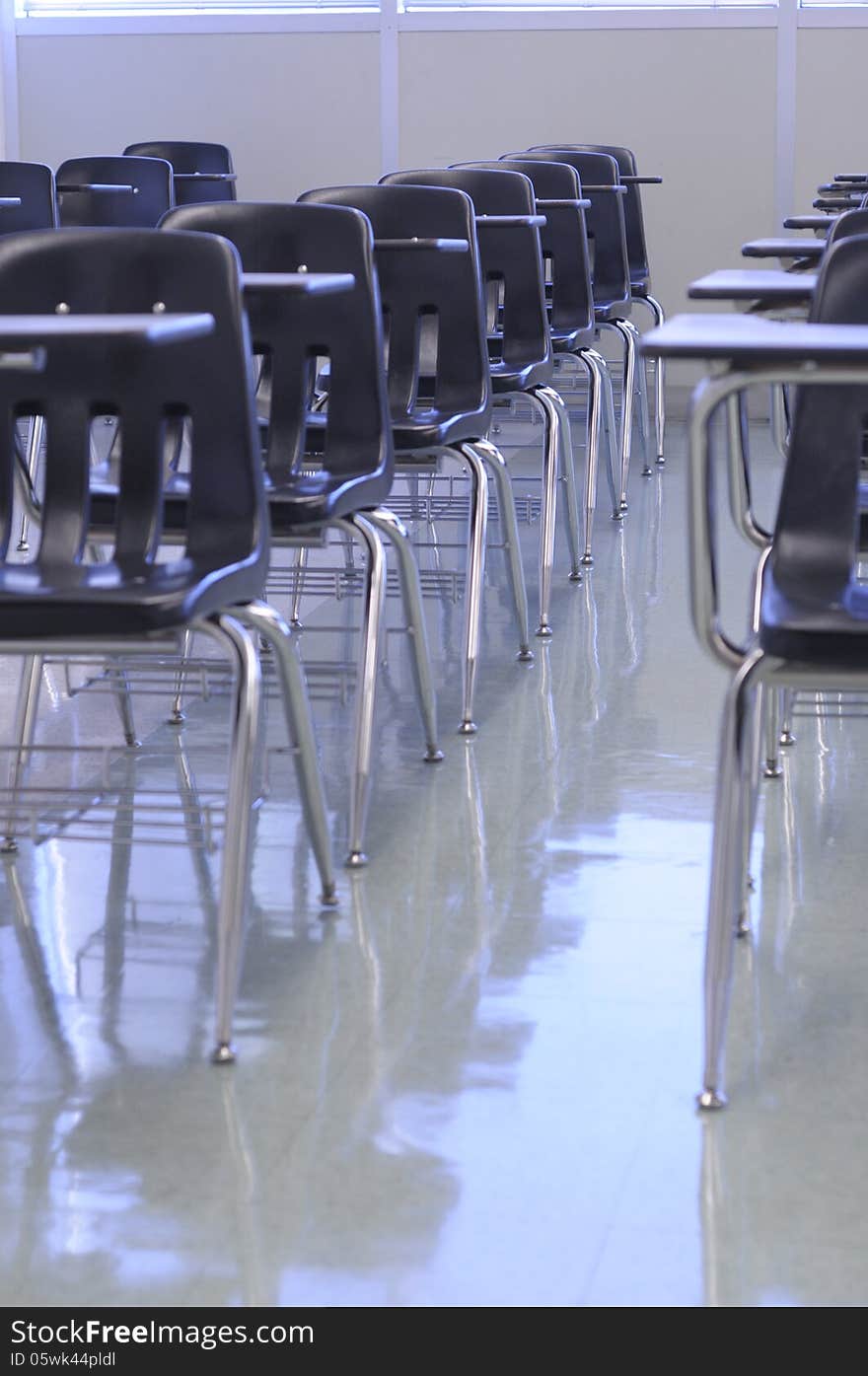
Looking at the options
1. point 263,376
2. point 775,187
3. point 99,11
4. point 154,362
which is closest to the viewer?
point 154,362

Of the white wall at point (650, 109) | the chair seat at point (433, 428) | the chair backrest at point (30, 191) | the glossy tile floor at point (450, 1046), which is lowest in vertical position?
the glossy tile floor at point (450, 1046)

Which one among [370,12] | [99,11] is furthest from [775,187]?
[99,11]

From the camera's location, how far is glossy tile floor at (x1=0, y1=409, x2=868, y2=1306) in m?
1.51

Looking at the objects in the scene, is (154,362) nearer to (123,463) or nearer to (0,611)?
(123,463)

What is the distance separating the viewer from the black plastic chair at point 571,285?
4363 millimetres

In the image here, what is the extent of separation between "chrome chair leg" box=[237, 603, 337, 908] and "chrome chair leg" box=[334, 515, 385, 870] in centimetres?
11

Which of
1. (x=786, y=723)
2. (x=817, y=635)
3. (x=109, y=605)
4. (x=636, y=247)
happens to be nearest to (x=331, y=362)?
(x=109, y=605)

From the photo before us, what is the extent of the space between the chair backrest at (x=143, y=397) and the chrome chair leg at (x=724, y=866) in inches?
23.3

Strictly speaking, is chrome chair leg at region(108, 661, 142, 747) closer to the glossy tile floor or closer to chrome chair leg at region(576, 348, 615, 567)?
the glossy tile floor

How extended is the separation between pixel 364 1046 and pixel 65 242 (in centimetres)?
101

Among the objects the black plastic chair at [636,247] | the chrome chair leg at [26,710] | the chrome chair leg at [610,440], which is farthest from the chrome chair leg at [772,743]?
the black plastic chair at [636,247]

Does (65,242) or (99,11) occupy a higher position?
(99,11)

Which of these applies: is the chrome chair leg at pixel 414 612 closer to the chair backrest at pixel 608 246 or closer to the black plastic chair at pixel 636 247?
the chair backrest at pixel 608 246
